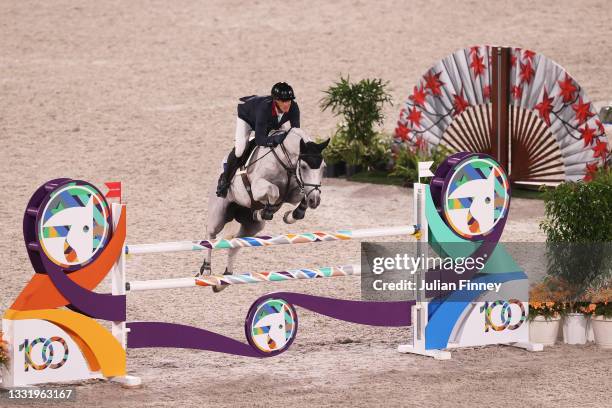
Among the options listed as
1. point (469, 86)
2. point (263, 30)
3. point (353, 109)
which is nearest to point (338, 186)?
point (353, 109)

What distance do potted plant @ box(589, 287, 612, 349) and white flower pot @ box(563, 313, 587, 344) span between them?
0.10 metres

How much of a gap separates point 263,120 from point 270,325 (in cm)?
174

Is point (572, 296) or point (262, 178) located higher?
point (262, 178)

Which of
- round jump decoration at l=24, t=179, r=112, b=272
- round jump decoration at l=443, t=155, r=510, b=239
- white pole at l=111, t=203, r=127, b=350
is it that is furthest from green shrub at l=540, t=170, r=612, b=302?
round jump decoration at l=24, t=179, r=112, b=272

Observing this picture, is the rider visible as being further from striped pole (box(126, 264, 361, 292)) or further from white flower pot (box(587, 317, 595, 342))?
white flower pot (box(587, 317, 595, 342))

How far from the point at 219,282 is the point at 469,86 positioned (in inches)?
364

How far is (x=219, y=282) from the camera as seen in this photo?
449 inches

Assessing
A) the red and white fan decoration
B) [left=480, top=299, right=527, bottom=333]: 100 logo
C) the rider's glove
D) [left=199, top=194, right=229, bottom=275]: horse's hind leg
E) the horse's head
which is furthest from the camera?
the red and white fan decoration

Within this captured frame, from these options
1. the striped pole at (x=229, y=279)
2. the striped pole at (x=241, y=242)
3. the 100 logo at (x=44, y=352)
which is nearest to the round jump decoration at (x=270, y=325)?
the striped pole at (x=229, y=279)

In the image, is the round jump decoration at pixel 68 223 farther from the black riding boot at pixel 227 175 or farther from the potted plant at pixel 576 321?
the potted plant at pixel 576 321

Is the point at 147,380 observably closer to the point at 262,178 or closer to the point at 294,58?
the point at 262,178

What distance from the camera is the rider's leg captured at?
1164 centimetres

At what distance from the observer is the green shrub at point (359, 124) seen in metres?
20.3

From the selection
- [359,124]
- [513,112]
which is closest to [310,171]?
[513,112]
